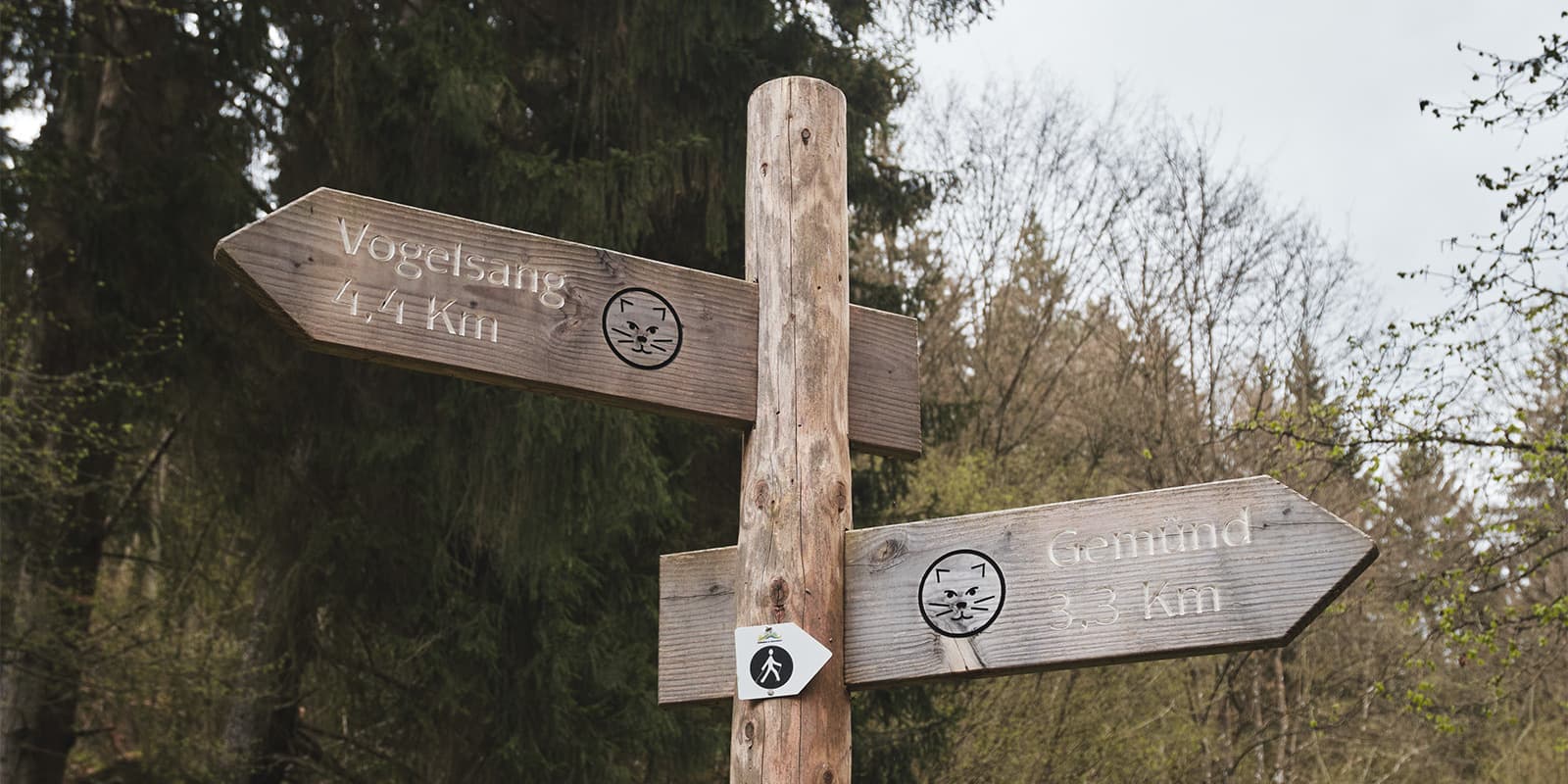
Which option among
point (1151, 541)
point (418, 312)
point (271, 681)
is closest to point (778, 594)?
point (1151, 541)

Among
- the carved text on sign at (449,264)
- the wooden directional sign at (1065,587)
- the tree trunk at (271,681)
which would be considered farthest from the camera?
the tree trunk at (271,681)

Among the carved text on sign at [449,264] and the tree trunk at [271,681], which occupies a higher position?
the carved text on sign at [449,264]

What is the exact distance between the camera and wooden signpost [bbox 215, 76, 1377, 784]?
2.17 meters

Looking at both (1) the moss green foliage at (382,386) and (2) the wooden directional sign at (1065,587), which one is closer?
(2) the wooden directional sign at (1065,587)

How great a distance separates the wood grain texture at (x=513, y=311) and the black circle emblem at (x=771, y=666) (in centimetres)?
39

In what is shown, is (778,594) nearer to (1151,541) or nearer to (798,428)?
(798,428)

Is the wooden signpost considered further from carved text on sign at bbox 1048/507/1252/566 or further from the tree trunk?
the tree trunk

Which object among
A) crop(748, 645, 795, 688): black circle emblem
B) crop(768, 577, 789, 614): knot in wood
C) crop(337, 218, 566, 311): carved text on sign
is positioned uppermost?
crop(337, 218, 566, 311): carved text on sign

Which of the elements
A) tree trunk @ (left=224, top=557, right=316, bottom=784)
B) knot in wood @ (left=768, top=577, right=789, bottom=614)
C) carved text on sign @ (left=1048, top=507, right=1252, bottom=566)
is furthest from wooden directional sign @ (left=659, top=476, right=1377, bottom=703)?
tree trunk @ (left=224, top=557, right=316, bottom=784)

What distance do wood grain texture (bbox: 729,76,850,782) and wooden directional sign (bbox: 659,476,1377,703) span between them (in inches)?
2.4

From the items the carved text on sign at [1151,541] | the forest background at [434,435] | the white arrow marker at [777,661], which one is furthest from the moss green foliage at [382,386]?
the carved text on sign at [1151,541]

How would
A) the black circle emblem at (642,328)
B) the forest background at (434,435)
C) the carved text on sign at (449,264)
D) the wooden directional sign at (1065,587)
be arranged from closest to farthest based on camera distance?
the wooden directional sign at (1065,587) → the carved text on sign at (449,264) → the black circle emblem at (642,328) → the forest background at (434,435)

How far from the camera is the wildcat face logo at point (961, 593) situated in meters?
2.30

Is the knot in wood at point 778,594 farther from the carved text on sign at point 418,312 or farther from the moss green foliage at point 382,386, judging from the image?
the moss green foliage at point 382,386
